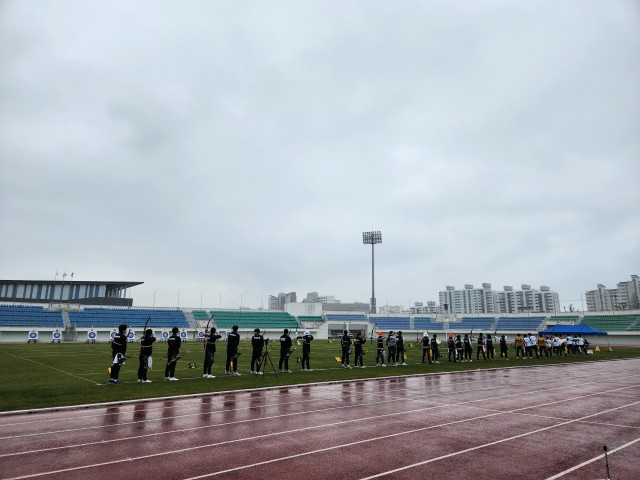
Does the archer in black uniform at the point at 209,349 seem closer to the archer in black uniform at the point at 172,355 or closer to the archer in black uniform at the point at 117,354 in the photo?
the archer in black uniform at the point at 172,355

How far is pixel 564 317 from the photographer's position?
73.1 metres

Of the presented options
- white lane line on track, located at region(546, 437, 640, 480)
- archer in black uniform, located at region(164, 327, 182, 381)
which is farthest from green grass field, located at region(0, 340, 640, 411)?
white lane line on track, located at region(546, 437, 640, 480)

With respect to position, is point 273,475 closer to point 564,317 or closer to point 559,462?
point 559,462

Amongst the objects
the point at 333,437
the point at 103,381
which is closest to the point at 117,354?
the point at 103,381

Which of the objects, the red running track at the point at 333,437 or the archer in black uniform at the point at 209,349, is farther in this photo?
the archer in black uniform at the point at 209,349

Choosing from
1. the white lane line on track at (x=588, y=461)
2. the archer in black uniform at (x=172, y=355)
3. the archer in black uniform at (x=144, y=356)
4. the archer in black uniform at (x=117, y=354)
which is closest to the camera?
the white lane line on track at (x=588, y=461)

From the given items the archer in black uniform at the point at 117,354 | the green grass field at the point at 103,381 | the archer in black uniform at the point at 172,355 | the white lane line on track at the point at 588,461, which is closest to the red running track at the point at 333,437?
the white lane line on track at the point at 588,461

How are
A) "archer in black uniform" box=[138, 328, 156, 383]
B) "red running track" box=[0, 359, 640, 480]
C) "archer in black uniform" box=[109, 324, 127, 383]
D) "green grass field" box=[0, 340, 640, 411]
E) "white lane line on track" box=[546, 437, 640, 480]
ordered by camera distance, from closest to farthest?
"white lane line on track" box=[546, 437, 640, 480] < "red running track" box=[0, 359, 640, 480] < "green grass field" box=[0, 340, 640, 411] < "archer in black uniform" box=[109, 324, 127, 383] < "archer in black uniform" box=[138, 328, 156, 383]

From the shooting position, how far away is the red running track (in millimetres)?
6598

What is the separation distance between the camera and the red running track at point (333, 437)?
6598 mm

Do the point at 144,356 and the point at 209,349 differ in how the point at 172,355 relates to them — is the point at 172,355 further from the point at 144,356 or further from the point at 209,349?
Answer: the point at 209,349

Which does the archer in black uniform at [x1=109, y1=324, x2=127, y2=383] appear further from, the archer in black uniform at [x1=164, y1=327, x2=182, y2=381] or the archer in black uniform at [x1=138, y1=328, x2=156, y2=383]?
the archer in black uniform at [x1=164, y1=327, x2=182, y2=381]

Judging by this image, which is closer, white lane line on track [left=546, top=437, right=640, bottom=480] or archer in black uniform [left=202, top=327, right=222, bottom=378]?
white lane line on track [left=546, top=437, right=640, bottom=480]

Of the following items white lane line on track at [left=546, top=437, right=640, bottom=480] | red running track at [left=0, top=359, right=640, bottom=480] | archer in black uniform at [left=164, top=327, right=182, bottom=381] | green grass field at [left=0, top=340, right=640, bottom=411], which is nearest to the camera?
white lane line on track at [left=546, top=437, right=640, bottom=480]
